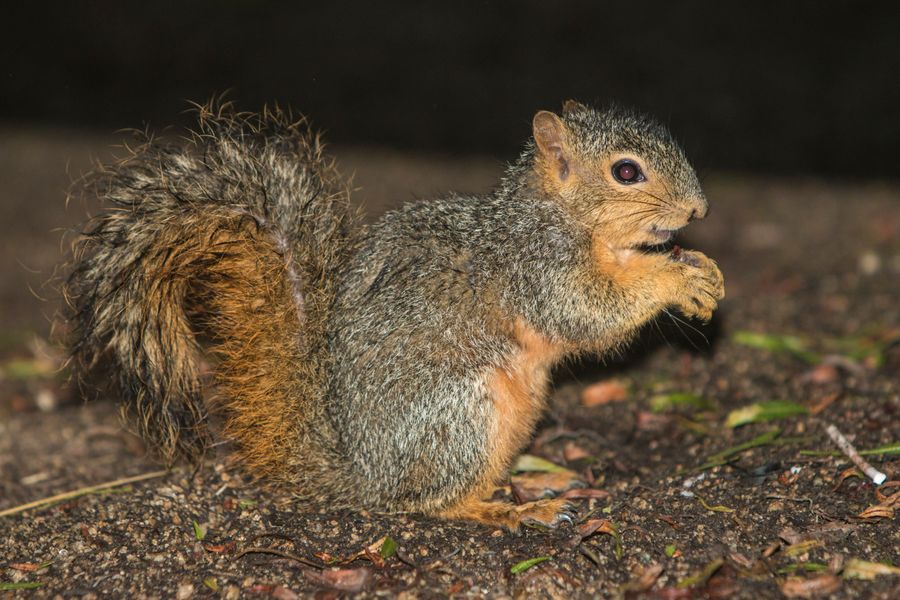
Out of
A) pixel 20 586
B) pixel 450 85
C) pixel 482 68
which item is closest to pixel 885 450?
pixel 20 586

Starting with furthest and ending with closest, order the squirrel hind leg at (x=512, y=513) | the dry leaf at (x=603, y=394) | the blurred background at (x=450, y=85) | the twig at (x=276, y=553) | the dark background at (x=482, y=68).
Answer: the dark background at (x=482, y=68), the blurred background at (x=450, y=85), the dry leaf at (x=603, y=394), the squirrel hind leg at (x=512, y=513), the twig at (x=276, y=553)

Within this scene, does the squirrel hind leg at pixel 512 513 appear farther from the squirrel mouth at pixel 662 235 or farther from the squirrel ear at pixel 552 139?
the squirrel ear at pixel 552 139

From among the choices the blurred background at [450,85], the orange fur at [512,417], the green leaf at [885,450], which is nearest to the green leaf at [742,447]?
the green leaf at [885,450]

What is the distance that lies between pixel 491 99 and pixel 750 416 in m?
6.14

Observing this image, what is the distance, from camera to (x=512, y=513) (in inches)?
131

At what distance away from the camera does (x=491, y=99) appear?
30.7 feet

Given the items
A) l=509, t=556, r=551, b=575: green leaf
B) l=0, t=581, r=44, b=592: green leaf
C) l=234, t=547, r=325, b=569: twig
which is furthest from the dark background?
l=0, t=581, r=44, b=592: green leaf

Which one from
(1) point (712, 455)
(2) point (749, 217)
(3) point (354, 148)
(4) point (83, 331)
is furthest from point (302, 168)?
(3) point (354, 148)

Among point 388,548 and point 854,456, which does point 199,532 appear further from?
point 854,456

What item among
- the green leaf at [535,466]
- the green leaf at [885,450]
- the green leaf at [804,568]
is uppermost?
the green leaf at [885,450]

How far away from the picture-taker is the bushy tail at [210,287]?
3.17 metres

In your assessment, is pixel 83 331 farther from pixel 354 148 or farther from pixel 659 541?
pixel 354 148

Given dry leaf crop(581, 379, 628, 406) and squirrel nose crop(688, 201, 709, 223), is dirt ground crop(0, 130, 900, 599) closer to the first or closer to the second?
dry leaf crop(581, 379, 628, 406)

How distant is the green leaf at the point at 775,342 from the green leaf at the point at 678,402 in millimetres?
547
